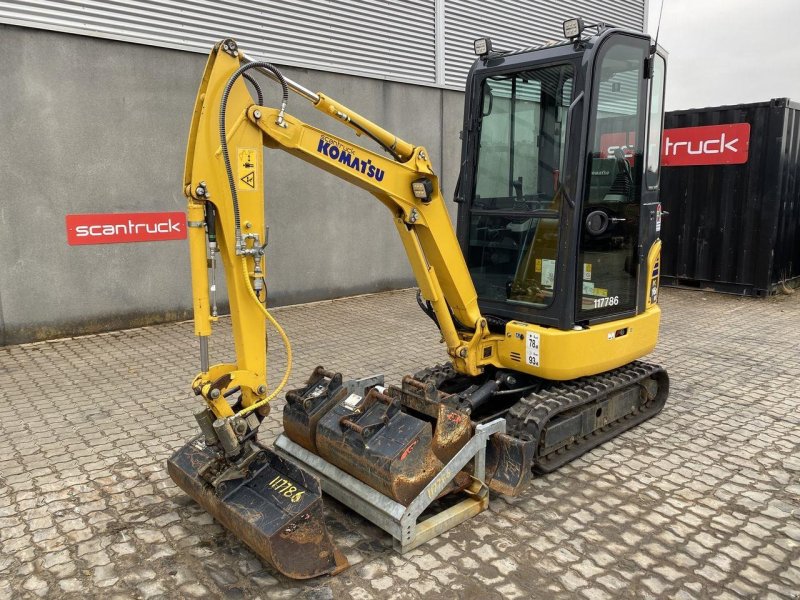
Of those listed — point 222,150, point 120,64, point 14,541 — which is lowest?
point 14,541

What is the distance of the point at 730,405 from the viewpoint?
5809mm

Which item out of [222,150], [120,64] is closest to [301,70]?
[120,64]

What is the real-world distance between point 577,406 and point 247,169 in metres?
2.89

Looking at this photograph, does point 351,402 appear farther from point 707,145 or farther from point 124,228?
point 707,145

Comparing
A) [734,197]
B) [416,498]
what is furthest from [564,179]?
[734,197]

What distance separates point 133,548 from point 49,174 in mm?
6007

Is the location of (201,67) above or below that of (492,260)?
above

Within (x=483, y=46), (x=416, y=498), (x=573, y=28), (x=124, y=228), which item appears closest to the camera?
(x=416, y=498)

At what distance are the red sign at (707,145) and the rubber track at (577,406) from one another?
21.6ft

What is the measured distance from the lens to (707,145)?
11.2 meters

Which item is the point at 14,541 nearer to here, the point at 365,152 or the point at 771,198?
the point at 365,152

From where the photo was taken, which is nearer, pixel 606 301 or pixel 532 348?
pixel 532 348

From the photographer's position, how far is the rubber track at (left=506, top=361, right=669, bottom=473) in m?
4.26

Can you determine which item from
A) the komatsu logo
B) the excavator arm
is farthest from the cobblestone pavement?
the komatsu logo
